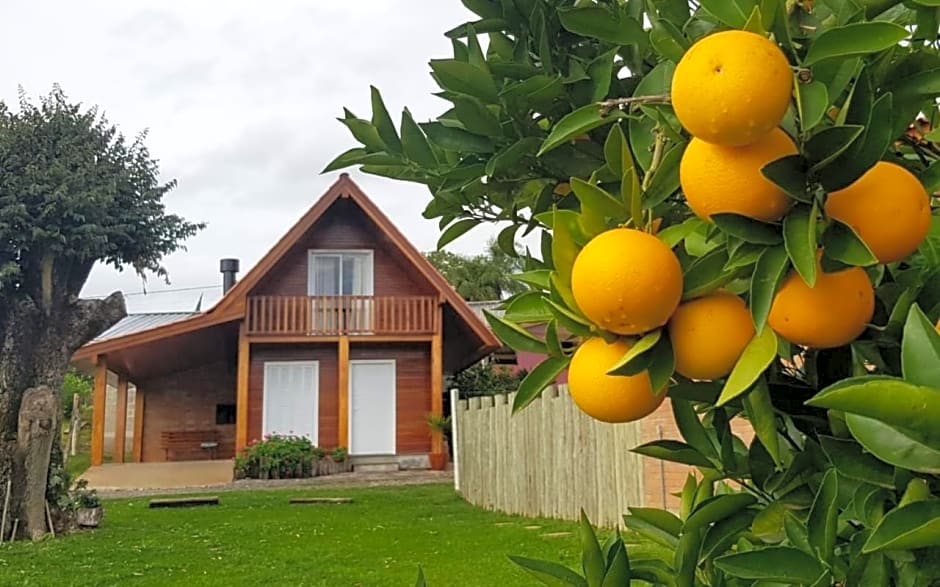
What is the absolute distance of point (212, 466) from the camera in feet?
60.3

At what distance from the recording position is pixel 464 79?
41.8 inches

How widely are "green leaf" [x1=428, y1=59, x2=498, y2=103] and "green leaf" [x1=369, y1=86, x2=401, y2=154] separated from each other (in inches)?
6.8

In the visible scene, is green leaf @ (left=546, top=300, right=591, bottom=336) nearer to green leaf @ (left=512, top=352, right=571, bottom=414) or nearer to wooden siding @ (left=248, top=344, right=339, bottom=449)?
green leaf @ (left=512, top=352, right=571, bottom=414)

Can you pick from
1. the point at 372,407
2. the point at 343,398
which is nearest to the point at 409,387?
the point at 372,407

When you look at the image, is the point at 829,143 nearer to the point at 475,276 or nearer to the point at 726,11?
the point at 726,11

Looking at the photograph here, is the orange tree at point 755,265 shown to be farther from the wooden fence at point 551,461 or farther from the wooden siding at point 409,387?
the wooden siding at point 409,387

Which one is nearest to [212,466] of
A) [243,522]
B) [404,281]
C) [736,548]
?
[404,281]

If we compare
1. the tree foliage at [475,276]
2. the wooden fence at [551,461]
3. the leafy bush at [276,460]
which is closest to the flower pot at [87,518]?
the wooden fence at [551,461]

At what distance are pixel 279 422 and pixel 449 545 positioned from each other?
452 inches

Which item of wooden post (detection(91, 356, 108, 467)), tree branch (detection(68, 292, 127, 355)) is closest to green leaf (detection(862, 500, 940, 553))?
tree branch (detection(68, 292, 127, 355))

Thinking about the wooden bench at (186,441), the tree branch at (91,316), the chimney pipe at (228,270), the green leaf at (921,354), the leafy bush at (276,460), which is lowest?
the leafy bush at (276,460)

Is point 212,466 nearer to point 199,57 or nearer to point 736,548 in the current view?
point 199,57

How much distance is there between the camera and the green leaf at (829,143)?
0.69 m

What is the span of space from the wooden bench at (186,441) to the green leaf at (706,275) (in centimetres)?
2071
